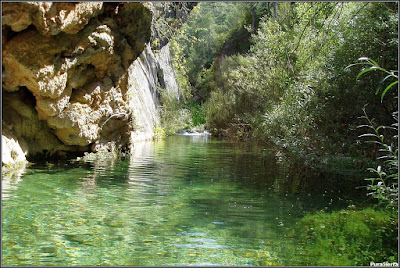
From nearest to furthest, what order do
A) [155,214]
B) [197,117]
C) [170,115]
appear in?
1. [155,214]
2. [170,115]
3. [197,117]

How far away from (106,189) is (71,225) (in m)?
2.67

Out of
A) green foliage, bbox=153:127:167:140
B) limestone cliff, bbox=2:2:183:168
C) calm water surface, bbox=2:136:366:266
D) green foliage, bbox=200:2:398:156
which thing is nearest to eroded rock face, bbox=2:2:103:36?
limestone cliff, bbox=2:2:183:168

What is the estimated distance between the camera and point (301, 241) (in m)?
5.11

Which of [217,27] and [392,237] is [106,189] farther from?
[217,27]

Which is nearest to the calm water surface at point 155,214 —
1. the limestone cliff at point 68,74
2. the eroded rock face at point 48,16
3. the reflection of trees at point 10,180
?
the reflection of trees at point 10,180

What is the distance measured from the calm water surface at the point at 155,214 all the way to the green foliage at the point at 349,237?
9.4 inches

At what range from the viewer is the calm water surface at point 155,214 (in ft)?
14.6

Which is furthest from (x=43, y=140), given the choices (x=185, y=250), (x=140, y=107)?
(x=140, y=107)

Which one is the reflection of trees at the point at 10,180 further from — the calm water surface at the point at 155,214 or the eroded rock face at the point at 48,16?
the eroded rock face at the point at 48,16

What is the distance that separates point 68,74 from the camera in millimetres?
10508

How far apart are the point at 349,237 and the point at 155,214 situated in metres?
2.97

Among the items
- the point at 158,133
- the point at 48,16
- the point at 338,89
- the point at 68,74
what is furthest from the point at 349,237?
the point at 158,133

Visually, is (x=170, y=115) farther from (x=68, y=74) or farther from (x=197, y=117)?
(x=68, y=74)

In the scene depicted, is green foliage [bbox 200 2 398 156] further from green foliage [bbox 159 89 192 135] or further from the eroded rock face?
green foliage [bbox 159 89 192 135]
